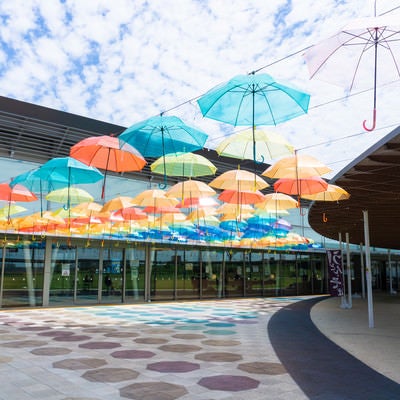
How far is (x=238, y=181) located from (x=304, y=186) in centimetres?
195

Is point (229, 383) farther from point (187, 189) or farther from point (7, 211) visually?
point (7, 211)

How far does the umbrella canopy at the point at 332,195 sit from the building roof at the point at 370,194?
0.13 meters

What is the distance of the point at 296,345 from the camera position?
955cm

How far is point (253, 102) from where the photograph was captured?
25.9 ft

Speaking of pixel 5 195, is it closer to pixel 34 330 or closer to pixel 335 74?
pixel 34 330

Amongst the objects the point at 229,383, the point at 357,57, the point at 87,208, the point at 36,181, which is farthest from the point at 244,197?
the point at 229,383

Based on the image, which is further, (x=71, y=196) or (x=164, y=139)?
(x=71, y=196)

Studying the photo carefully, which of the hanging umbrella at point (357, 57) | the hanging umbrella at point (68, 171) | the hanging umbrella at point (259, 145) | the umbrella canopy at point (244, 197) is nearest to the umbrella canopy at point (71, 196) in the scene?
the hanging umbrella at point (68, 171)

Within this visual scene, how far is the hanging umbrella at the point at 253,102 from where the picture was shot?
307 inches

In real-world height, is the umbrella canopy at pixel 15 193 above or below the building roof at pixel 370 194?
above

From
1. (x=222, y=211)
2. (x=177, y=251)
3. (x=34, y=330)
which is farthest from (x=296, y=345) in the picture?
(x=177, y=251)

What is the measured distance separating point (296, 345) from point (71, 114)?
43.6 feet

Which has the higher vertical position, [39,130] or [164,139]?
[39,130]

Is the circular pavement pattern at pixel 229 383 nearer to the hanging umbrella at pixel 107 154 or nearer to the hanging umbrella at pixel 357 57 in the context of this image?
the hanging umbrella at pixel 357 57
